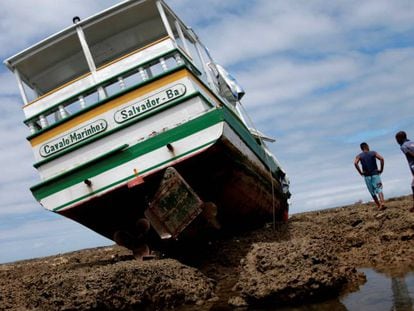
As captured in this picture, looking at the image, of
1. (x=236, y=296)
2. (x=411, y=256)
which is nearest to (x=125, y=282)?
(x=236, y=296)

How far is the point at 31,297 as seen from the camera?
5.09 meters

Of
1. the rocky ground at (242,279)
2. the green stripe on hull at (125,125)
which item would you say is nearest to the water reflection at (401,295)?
the rocky ground at (242,279)

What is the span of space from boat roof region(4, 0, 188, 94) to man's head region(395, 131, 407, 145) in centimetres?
391

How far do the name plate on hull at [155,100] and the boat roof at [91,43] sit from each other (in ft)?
5.04

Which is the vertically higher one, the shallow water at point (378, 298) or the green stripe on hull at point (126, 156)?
the green stripe on hull at point (126, 156)

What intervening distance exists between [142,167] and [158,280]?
68.1 inches

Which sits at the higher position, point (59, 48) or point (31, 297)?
point (59, 48)

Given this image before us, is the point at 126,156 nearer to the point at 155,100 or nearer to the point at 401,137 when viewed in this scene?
the point at 155,100

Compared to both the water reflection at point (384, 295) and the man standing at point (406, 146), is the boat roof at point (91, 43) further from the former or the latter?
the water reflection at point (384, 295)

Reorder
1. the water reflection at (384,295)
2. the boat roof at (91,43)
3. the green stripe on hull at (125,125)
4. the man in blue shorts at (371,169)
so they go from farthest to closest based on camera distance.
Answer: the man in blue shorts at (371,169) → the boat roof at (91,43) → the green stripe on hull at (125,125) → the water reflection at (384,295)

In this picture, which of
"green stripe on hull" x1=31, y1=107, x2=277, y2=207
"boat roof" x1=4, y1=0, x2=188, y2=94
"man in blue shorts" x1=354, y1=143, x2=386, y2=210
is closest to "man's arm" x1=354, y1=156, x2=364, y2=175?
"man in blue shorts" x1=354, y1=143, x2=386, y2=210

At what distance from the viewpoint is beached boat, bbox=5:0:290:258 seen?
6.00 m

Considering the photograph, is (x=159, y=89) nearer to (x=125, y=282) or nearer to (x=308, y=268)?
(x=125, y=282)

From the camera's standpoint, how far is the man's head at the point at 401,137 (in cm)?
679
